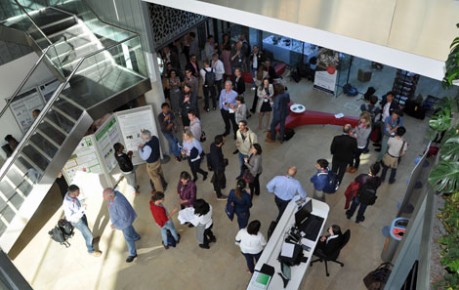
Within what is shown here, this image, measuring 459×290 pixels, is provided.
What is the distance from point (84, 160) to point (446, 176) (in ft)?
22.4

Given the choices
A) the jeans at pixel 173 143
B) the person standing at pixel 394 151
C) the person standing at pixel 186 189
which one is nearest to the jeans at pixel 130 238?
the person standing at pixel 186 189

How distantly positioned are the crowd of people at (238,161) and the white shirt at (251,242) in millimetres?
15

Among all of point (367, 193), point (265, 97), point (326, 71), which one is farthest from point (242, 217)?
point (326, 71)

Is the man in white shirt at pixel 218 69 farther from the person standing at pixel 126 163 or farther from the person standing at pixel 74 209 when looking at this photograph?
the person standing at pixel 74 209

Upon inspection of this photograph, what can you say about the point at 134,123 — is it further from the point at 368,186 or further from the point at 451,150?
the point at 451,150

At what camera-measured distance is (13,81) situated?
350 inches

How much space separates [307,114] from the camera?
34.0 ft

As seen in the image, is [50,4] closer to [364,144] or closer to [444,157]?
[364,144]

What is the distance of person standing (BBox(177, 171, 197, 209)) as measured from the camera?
697 centimetres

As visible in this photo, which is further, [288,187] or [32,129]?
[288,187]

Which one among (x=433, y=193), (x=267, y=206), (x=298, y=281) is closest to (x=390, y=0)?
(x=433, y=193)

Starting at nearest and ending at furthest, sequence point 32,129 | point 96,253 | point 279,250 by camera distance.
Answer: point 279,250 < point 32,129 < point 96,253

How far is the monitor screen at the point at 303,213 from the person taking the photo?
629 cm

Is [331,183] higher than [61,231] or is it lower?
higher
